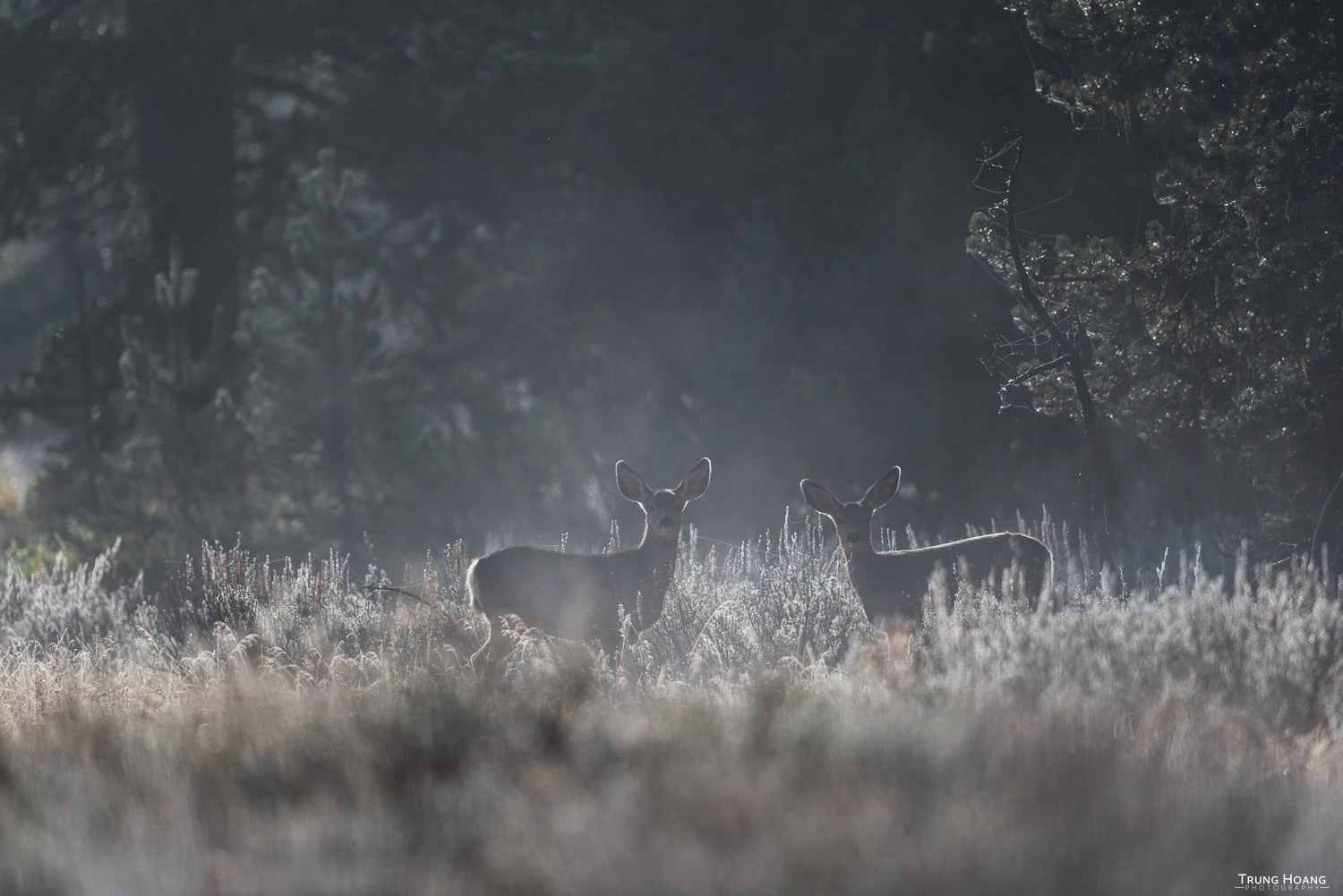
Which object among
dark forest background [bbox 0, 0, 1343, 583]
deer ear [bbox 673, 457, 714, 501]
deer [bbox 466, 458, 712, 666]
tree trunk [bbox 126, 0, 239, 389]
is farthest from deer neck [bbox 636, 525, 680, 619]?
tree trunk [bbox 126, 0, 239, 389]

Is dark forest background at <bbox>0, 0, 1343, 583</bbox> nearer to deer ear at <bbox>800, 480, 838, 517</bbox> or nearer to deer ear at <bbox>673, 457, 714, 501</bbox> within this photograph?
deer ear at <bbox>800, 480, 838, 517</bbox>

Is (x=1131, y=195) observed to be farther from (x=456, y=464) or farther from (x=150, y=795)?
(x=150, y=795)

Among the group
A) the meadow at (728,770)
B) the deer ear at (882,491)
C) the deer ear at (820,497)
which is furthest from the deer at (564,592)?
the deer ear at (882,491)

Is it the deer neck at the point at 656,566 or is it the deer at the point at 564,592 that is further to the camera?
the deer neck at the point at 656,566

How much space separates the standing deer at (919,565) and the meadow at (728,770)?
1.40m

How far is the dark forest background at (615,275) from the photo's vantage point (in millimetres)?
11047

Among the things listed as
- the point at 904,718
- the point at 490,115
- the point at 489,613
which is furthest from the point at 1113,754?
the point at 490,115

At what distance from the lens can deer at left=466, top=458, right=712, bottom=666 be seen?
877 cm

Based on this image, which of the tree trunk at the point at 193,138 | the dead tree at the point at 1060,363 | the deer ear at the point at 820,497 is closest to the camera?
the deer ear at the point at 820,497

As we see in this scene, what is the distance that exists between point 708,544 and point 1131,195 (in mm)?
5634

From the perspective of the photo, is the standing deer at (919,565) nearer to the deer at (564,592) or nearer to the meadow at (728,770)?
the deer at (564,592)

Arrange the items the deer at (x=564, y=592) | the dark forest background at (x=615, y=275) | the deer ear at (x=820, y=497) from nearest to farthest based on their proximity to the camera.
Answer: the deer at (x=564, y=592) → the deer ear at (x=820, y=497) → the dark forest background at (x=615, y=275)

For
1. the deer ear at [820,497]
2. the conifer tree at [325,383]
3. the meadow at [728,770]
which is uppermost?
the conifer tree at [325,383]

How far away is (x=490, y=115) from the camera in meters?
18.2
